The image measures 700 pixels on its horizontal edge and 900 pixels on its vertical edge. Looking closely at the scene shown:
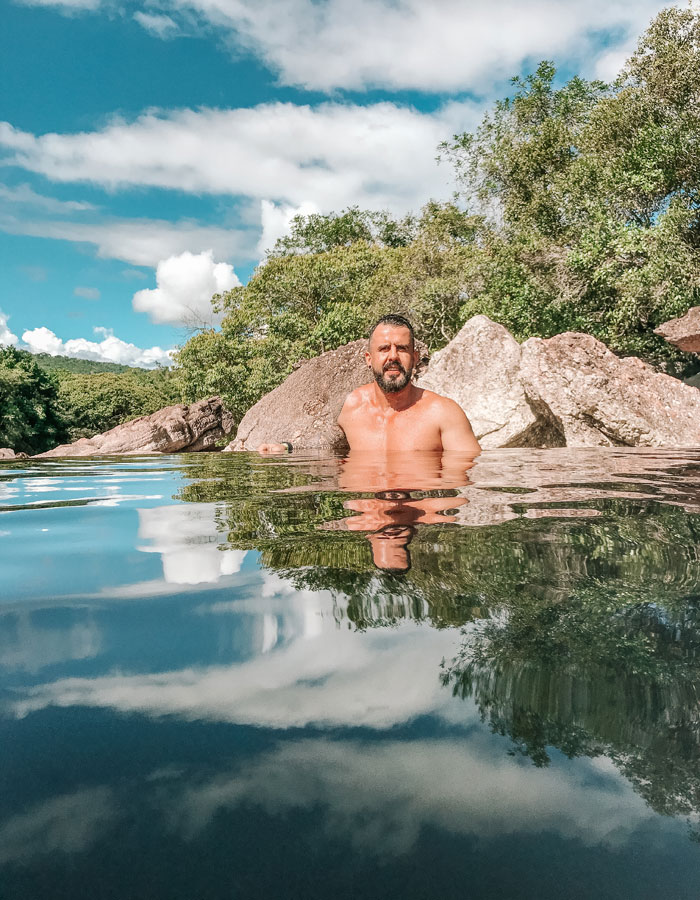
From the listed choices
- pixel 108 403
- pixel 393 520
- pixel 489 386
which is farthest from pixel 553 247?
pixel 108 403

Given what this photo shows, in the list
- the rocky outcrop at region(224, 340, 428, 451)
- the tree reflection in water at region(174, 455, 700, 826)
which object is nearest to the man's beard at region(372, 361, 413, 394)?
the tree reflection in water at region(174, 455, 700, 826)

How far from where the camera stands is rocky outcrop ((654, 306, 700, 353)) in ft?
37.3

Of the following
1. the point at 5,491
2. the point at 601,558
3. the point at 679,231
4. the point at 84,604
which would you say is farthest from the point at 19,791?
the point at 679,231

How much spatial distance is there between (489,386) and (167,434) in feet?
33.0

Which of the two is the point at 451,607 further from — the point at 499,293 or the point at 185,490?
the point at 499,293

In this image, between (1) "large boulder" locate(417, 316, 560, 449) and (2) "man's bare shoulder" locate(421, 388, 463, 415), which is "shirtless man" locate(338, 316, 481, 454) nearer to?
(2) "man's bare shoulder" locate(421, 388, 463, 415)

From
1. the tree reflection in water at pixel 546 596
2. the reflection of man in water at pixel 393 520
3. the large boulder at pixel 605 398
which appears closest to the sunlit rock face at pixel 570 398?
the large boulder at pixel 605 398

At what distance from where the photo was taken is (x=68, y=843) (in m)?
0.50

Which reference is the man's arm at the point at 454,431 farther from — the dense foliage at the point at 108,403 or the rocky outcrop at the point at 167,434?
the dense foliage at the point at 108,403

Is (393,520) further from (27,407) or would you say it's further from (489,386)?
(27,407)

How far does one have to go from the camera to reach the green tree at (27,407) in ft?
98.8

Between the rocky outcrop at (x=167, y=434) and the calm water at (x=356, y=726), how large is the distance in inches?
610

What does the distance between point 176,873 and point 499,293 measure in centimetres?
1637

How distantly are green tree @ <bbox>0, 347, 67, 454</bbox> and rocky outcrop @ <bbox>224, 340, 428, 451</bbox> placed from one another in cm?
2225
